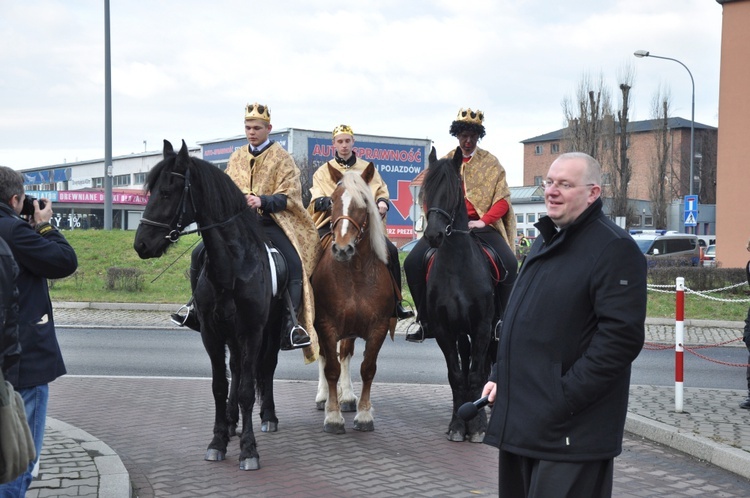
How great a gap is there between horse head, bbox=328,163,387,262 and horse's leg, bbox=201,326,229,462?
4.36ft

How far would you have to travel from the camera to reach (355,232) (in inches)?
319

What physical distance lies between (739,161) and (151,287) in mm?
22436

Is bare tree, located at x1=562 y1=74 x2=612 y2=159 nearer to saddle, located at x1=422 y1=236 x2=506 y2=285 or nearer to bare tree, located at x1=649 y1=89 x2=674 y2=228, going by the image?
bare tree, located at x1=649 y1=89 x2=674 y2=228

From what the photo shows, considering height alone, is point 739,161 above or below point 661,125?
below

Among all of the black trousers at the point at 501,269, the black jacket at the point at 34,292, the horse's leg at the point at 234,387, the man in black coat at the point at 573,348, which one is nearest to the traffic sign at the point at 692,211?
the black trousers at the point at 501,269

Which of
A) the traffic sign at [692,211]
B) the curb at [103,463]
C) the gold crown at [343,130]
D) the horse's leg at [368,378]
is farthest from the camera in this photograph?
the traffic sign at [692,211]

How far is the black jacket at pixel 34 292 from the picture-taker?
15.6ft

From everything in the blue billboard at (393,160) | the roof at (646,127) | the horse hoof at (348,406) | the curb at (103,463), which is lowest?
the horse hoof at (348,406)

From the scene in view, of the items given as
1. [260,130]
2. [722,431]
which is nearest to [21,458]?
[260,130]

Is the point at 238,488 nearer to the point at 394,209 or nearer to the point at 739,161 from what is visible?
the point at 739,161

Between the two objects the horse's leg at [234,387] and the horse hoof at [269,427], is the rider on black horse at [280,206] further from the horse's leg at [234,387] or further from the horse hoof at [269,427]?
the horse hoof at [269,427]

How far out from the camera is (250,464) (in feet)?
23.5

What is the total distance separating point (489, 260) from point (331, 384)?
1.98m

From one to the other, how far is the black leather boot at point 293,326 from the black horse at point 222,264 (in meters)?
0.29
